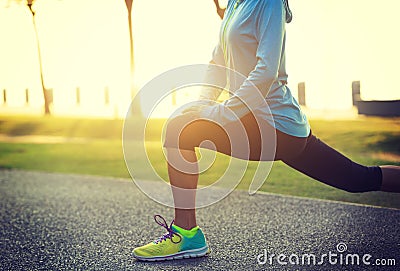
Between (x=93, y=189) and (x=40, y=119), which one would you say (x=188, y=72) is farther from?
(x=40, y=119)

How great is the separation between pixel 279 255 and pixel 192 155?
880 millimetres

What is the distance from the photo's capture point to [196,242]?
367 cm

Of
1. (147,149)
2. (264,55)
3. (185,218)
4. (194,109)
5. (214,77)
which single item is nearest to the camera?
(264,55)

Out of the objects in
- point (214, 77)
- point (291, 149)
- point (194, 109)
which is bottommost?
point (291, 149)

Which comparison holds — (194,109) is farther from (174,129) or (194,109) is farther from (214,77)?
(214,77)

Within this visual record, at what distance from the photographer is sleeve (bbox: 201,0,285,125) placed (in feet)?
10.0

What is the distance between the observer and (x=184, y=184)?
3516 mm

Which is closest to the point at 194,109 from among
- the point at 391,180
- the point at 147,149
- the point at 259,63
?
the point at 259,63

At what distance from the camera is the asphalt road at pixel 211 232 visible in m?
3.62

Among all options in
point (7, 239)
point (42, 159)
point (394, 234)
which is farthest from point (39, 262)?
point (42, 159)

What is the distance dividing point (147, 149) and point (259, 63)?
8.38m

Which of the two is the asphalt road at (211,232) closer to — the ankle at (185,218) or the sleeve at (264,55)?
the ankle at (185,218)

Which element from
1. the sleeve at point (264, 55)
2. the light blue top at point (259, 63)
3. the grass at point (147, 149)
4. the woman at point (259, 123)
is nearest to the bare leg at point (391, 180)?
the woman at point (259, 123)

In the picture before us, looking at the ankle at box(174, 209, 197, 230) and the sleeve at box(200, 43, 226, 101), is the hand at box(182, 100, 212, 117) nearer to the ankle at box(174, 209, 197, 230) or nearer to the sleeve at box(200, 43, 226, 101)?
the sleeve at box(200, 43, 226, 101)
